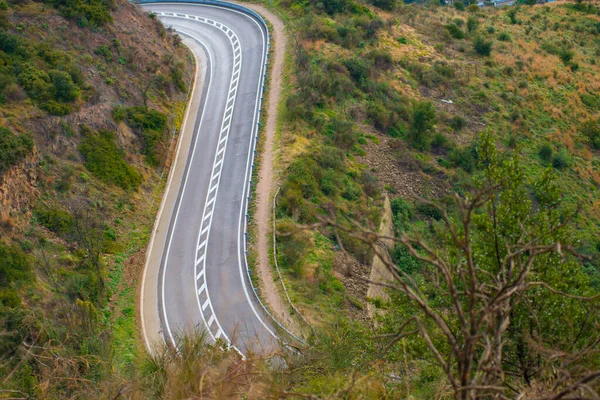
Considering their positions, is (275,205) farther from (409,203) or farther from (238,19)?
(238,19)

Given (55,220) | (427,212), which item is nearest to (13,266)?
(55,220)

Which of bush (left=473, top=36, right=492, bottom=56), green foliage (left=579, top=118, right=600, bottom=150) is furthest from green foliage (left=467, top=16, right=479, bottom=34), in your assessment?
green foliage (left=579, top=118, right=600, bottom=150)

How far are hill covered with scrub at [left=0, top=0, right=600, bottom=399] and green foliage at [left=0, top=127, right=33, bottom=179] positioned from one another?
9cm

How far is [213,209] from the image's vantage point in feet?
129

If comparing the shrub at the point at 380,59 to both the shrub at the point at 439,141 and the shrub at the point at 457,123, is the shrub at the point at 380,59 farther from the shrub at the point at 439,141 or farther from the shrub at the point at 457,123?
the shrub at the point at 439,141

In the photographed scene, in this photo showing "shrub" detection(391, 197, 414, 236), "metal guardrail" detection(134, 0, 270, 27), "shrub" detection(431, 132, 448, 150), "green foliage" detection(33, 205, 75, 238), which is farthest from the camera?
"metal guardrail" detection(134, 0, 270, 27)

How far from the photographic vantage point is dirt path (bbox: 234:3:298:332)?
31.3m

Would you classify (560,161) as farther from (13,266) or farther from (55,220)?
(13,266)

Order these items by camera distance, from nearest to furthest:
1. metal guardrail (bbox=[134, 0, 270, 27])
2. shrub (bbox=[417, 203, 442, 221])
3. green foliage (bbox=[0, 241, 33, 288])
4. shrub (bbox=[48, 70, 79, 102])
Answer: green foliage (bbox=[0, 241, 33, 288]), shrub (bbox=[48, 70, 79, 102]), shrub (bbox=[417, 203, 442, 221]), metal guardrail (bbox=[134, 0, 270, 27])

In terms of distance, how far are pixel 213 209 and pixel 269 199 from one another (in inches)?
141

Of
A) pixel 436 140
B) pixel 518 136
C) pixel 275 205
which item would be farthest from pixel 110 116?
pixel 518 136

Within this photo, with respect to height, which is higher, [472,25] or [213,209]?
[472,25]

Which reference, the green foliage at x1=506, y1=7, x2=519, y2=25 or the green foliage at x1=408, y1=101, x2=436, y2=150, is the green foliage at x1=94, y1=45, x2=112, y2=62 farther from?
the green foliage at x1=506, y1=7, x2=519, y2=25

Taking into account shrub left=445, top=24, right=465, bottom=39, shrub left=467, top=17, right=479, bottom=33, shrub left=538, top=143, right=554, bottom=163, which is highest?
shrub left=467, top=17, right=479, bottom=33
